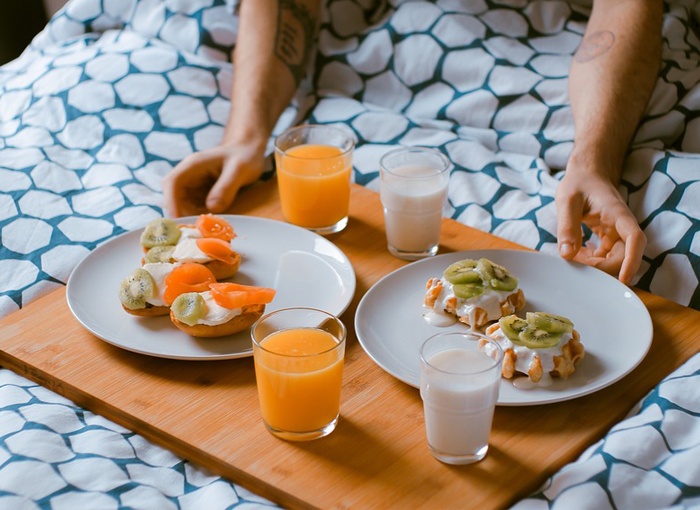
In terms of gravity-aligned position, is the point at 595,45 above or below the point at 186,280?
above

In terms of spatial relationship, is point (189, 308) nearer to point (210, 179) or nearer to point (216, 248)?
point (216, 248)

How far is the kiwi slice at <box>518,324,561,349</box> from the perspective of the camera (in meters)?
1.26

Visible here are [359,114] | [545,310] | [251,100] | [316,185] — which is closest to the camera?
[545,310]

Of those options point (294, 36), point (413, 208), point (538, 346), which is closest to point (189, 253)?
point (413, 208)

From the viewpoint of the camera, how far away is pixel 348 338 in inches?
56.4

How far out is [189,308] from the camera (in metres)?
1.38

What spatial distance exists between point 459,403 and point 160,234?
70 centimetres

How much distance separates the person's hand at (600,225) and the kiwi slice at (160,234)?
680 millimetres

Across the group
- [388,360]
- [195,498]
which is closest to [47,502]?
[195,498]

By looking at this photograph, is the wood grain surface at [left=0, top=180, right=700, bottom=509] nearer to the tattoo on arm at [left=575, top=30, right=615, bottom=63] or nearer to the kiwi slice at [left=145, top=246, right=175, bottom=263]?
the kiwi slice at [left=145, top=246, right=175, bottom=263]

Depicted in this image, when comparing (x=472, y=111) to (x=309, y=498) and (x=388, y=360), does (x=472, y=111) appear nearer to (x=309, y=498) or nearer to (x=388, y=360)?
(x=388, y=360)

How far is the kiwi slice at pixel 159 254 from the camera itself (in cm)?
154

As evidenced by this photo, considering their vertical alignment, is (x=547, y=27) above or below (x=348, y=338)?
above

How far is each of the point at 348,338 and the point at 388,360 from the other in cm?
12
